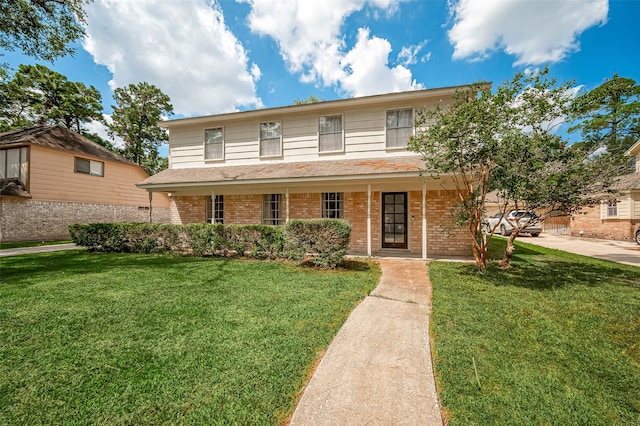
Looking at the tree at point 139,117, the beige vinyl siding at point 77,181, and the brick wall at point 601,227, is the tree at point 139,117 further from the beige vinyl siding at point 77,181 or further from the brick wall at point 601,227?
the brick wall at point 601,227

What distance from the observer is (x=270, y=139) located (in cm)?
1106

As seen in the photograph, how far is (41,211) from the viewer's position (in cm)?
1356

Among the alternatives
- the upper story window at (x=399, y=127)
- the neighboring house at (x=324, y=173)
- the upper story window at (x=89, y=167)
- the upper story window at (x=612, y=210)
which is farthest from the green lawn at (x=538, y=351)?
the upper story window at (x=89, y=167)

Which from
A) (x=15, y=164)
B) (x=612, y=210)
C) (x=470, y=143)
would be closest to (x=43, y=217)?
(x=15, y=164)

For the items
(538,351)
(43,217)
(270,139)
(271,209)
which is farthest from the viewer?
(43,217)

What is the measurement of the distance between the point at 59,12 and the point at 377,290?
54.1ft

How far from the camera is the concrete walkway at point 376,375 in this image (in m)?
1.99

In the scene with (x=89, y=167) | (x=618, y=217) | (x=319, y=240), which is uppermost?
(x=89, y=167)

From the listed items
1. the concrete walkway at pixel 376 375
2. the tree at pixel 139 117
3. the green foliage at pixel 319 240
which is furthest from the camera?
the tree at pixel 139 117

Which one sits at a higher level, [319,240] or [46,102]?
[46,102]

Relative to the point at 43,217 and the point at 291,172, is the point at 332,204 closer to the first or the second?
the point at 291,172

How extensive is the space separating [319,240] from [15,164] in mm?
18031

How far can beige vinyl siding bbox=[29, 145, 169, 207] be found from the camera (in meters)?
13.7

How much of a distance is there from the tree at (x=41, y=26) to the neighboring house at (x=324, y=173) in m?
4.97
